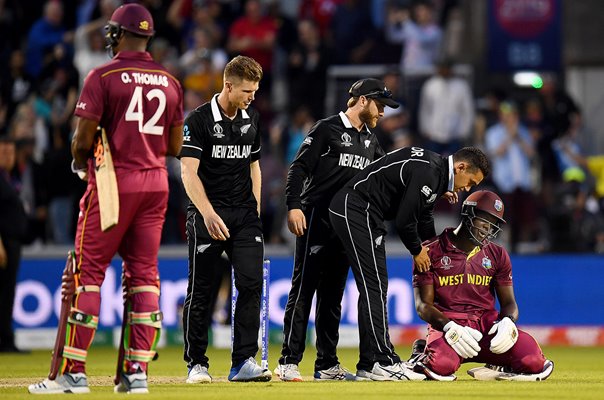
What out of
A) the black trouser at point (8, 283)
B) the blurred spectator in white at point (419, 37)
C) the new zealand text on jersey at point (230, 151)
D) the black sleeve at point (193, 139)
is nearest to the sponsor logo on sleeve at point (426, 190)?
the new zealand text on jersey at point (230, 151)

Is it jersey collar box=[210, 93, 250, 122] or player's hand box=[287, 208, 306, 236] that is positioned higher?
jersey collar box=[210, 93, 250, 122]

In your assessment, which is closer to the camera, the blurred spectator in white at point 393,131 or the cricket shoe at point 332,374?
the cricket shoe at point 332,374

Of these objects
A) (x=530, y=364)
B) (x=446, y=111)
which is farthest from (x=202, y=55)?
(x=530, y=364)

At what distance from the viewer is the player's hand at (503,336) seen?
1038 centimetres

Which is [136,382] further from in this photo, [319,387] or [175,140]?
[175,140]

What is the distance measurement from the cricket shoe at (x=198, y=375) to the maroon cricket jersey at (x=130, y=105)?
2.17 metres

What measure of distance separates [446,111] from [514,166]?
1.28 meters

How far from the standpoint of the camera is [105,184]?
28.3 feet

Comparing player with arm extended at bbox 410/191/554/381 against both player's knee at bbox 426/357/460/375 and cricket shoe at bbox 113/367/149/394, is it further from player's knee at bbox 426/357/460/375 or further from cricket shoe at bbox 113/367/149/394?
cricket shoe at bbox 113/367/149/394

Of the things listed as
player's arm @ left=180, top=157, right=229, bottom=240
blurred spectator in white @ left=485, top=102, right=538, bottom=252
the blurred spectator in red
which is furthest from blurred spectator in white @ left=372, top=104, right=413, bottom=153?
player's arm @ left=180, top=157, right=229, bottom=240

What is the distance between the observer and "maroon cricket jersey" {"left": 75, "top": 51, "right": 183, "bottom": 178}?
8633mm

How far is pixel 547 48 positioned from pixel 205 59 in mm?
5442

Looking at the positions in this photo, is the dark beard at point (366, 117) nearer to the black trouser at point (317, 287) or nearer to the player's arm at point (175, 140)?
the black trouser at point (317, 287)

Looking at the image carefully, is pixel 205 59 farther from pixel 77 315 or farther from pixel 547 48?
pixel 77 315
